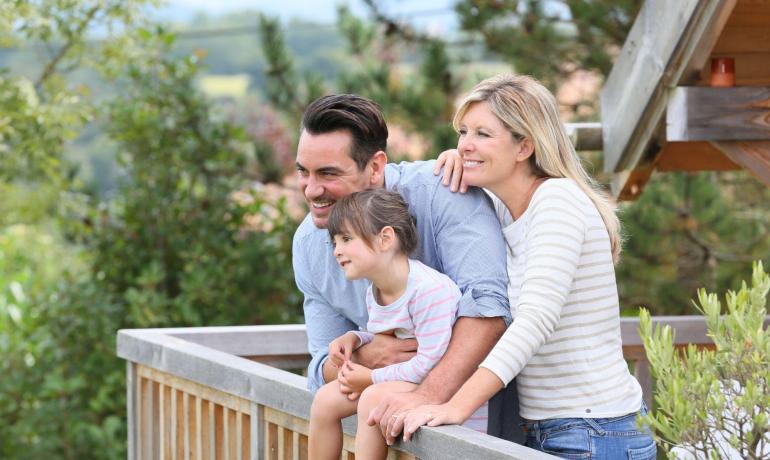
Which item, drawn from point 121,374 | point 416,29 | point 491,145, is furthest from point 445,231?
point 416,29

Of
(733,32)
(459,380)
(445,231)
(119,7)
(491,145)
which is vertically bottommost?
(459,380)

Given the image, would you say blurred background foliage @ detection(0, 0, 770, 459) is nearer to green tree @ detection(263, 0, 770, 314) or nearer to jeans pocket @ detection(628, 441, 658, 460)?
green tree @ detection(263, 0, 770, 314)

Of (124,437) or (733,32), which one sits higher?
(733,32)

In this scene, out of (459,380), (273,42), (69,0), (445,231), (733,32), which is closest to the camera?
(459,380)

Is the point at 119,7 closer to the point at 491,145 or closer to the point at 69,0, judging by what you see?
the point at 69,0

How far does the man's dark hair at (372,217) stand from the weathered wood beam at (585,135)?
1.77 metres

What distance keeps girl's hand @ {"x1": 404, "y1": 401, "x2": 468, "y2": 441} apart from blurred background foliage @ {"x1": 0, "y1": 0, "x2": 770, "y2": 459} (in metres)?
3.84

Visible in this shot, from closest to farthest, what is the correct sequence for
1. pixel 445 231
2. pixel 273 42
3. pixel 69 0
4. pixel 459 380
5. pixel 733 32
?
1. pixel 459 380
2. pixel 445 231
3. pixel 733 32
4. pixel 69 0
5. pixel 273 42

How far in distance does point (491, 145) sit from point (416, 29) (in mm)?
5539

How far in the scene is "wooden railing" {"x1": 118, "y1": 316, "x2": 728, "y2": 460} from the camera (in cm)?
267

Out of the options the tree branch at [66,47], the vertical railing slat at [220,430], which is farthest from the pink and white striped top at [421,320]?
the tree branch at [66,47]

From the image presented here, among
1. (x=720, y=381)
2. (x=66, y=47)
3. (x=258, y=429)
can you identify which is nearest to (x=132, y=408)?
(x=258, y=429)

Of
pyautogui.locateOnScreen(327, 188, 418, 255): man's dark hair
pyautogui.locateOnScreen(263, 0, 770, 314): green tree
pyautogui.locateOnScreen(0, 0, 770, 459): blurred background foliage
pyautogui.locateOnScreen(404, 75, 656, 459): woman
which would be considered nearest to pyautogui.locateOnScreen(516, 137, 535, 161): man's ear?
pyautogui.locateOnScreen(404, 75, 656, 459): woman

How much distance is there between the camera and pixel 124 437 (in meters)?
6.64
